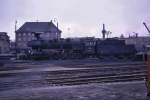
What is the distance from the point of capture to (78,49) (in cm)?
4812

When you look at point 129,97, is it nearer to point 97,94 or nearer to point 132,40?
point 97,94

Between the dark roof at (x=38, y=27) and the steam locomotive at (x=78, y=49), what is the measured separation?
1948 inches

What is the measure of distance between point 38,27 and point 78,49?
2231 inches

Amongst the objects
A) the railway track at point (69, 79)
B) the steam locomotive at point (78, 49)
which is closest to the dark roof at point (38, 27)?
the steam locomotive at point (78, 49)

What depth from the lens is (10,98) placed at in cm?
987

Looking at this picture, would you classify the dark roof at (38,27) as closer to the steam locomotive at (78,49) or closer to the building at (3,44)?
the building at (3,44)

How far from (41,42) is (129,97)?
39.1 meters

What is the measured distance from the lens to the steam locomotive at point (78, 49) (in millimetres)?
47594

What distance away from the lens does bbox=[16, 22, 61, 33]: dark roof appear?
99.9 meters

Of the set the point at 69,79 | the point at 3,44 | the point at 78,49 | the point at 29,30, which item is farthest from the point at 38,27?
the point at 69,79

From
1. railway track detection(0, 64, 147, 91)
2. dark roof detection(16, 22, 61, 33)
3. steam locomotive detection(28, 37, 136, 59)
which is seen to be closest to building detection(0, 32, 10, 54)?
dark roof detection(16, 22, 61, 33)

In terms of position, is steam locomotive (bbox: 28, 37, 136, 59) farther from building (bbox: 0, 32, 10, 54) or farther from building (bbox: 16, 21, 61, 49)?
building (bbox: 16, 21, 61, 49)

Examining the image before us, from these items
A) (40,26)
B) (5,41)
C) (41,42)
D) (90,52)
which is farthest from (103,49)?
(40,26)

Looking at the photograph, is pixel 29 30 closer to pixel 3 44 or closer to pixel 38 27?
pixel 38 27
